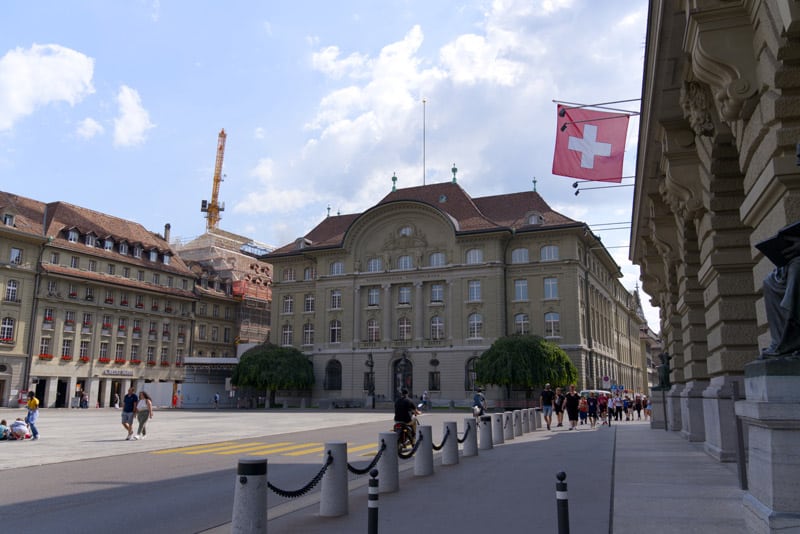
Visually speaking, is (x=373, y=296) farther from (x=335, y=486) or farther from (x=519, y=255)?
(x=335, y=486)

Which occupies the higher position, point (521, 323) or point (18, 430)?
point (521, 323)

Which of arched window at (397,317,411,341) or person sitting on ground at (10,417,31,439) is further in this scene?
arched window at (397,317,411,341)

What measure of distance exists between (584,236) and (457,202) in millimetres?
13803

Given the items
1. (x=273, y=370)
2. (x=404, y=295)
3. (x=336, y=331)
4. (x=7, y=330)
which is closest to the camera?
(x=7, y=330)

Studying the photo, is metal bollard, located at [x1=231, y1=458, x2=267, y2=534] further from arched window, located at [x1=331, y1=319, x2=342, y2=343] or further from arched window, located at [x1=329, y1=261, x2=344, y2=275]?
arched window, located at [x1=329, y1=261, x2=344, y2=275]

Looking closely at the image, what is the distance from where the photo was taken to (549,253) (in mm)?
59594

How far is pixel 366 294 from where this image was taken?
217ft

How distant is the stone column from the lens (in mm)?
4945

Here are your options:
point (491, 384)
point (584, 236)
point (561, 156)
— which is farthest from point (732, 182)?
point (584, 236)

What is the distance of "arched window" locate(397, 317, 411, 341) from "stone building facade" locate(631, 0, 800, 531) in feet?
142

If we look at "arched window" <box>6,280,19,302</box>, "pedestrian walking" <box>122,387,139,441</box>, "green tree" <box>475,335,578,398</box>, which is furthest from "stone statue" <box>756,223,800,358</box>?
"arched window" <box>6,280,19,302</box>

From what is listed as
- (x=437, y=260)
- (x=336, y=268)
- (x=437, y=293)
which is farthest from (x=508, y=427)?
(x=336, y=268)

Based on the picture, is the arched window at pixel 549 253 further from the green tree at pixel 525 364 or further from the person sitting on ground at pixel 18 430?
the person sitting on ground at pixel 18 430

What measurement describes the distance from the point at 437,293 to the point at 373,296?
6.97 meters
